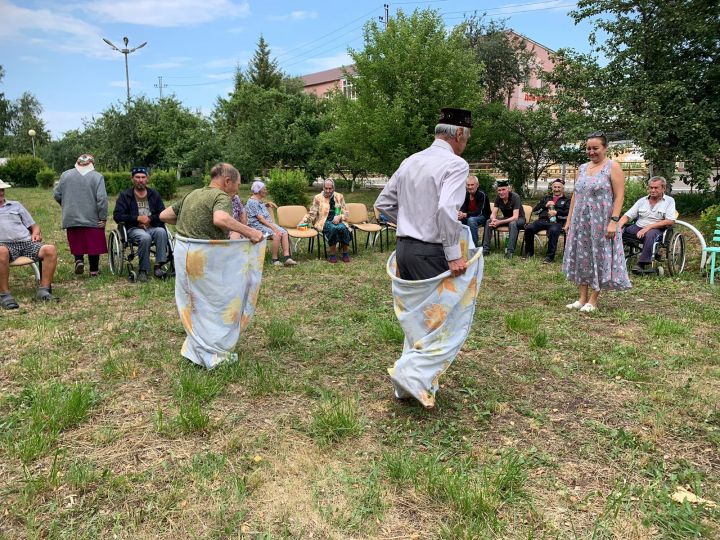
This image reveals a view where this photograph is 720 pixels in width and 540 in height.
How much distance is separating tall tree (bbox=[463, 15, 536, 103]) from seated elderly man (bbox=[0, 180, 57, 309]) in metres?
22.6

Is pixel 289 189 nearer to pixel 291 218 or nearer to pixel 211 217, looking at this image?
pixel 291 218

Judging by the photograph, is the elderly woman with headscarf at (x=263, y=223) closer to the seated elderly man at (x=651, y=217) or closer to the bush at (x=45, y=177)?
the seated elderly man at (x=651, y=217)

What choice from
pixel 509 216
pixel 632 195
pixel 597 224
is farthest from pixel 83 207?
pixel 632 195

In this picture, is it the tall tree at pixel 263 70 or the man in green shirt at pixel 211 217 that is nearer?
the man in green shirt at pixel 211 217

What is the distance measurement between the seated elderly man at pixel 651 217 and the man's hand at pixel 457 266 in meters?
5.11

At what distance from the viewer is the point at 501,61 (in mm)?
25453

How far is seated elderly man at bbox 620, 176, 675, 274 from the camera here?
7242mm

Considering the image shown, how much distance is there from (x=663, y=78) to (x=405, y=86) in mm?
6204

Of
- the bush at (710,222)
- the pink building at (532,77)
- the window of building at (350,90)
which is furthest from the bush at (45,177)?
the bush at (710,222)

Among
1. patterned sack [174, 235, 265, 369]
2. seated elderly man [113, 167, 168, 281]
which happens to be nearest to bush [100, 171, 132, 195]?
seated elderly man [113, 167, 168, 281]

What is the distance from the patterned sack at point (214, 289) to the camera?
3820 mm

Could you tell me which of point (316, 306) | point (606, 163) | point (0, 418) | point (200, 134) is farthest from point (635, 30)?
point (200, 134)

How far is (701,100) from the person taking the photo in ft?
40.0

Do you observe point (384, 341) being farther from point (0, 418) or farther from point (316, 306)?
point (0, 418)
